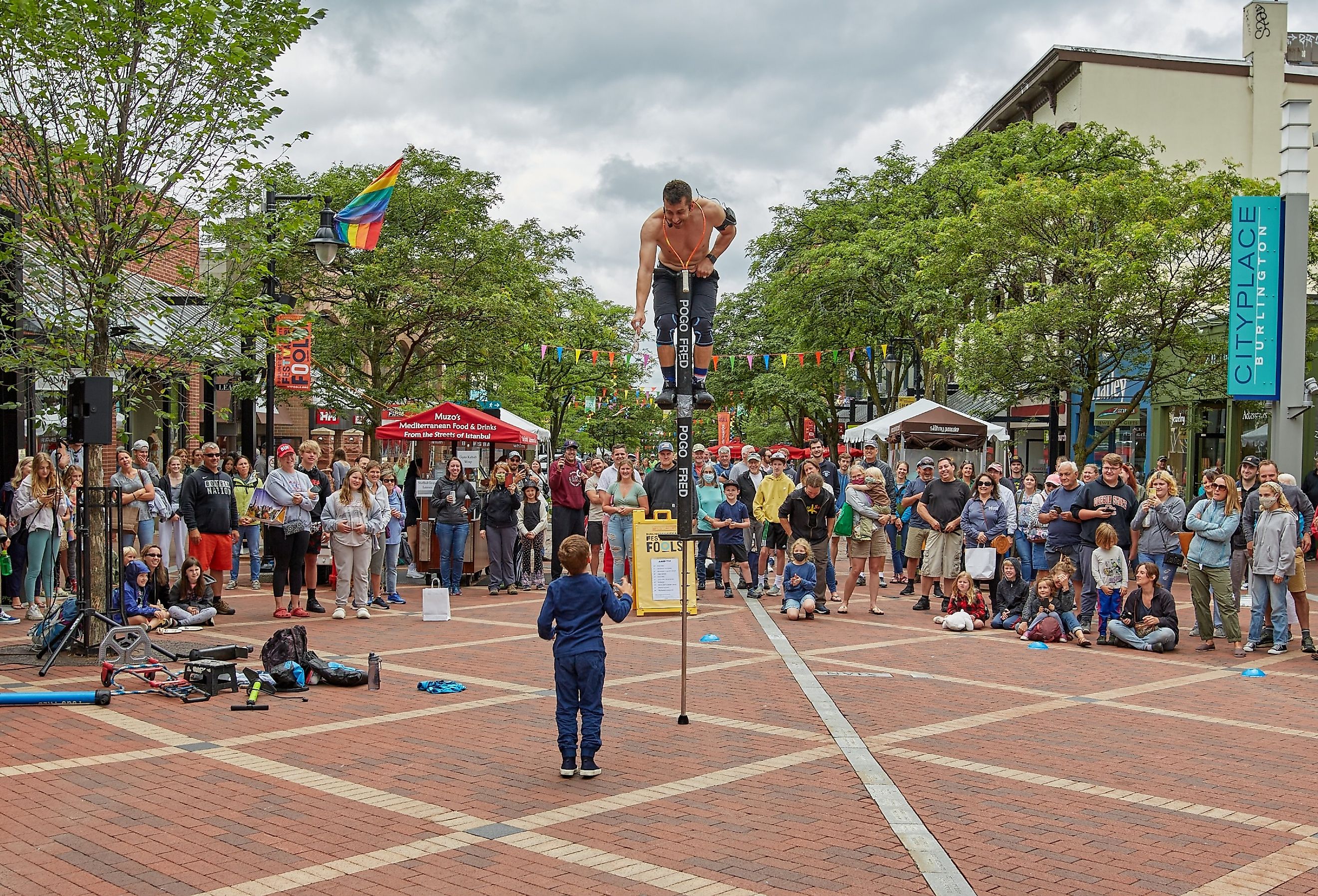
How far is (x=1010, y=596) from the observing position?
15.1 meters

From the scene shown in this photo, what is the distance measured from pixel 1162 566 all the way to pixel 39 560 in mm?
13367

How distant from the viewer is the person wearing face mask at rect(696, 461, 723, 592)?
1794 centimetres

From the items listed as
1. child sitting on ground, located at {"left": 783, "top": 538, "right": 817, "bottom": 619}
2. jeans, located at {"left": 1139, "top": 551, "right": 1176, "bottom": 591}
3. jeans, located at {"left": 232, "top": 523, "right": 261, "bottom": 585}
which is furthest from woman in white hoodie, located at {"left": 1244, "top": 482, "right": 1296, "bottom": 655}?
jeans, located at {"left": 232, "top": 523, "right": 261, "bottom": 585}

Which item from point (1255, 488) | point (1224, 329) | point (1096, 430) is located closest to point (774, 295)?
point (1096, 430)

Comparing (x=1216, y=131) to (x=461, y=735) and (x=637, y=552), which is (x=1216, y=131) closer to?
(x=637, y=552)

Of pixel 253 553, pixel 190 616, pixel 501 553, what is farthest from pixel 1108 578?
pixel 253 553

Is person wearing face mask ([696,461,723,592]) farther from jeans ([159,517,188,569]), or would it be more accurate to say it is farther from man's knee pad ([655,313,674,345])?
man's knee pad ([655,313,674,345])

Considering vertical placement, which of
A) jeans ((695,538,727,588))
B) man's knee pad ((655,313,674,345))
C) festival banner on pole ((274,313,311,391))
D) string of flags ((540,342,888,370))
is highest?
string of flags ((540,342,888,370))

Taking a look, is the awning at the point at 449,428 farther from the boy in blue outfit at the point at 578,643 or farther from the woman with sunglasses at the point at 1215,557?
the boy in blue outfit at the point at 578,643

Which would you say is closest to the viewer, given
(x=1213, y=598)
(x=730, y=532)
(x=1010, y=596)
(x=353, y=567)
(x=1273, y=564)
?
(x=1273, y=564)

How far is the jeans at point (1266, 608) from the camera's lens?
42.9 ft

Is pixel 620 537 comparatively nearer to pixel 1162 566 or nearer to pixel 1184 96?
pixel 1162 566

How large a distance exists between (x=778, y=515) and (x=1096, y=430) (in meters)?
20.8

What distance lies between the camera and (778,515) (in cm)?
1697
